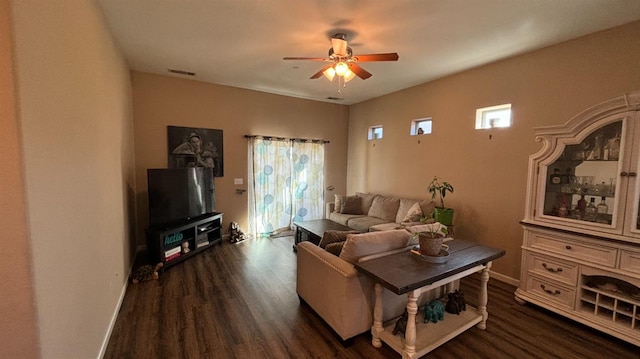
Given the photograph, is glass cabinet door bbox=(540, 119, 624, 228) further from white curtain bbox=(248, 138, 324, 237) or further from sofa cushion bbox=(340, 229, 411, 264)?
white curtain bbox=(248, 138, 324, 237)

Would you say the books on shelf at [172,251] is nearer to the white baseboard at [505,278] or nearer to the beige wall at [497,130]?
the beige wall at [497,130]

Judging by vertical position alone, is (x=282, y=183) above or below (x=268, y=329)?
above

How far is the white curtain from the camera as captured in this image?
17.1ft

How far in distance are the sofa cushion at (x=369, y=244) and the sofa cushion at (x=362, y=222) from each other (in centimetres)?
196

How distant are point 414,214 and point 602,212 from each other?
78.8 inches

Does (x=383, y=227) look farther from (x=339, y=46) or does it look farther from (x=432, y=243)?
(x=339, y=46)

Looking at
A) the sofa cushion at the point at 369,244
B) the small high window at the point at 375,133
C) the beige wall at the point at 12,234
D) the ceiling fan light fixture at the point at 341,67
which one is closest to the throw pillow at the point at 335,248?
the sofa cushion at the point at 369,244

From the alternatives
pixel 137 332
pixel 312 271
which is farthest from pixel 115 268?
pixel 312 271

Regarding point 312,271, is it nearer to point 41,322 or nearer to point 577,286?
point 41,322

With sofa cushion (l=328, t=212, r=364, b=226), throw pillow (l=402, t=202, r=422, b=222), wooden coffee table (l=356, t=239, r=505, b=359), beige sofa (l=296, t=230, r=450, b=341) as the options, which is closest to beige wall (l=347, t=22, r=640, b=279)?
throw pillow (l=402, t=202, r=422, b=222)

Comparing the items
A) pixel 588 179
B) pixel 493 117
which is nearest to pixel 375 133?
pixel 493 117

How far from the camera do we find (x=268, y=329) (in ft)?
7.82

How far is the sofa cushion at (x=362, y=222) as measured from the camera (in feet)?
14.4

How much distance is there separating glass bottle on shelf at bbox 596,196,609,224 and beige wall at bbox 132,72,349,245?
4.41 m
